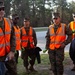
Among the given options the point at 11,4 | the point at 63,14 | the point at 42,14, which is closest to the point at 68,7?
the point at 63,14

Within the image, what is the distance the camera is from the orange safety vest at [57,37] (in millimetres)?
6719

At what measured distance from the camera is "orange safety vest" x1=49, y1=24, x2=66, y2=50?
6.72m

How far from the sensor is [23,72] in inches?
330

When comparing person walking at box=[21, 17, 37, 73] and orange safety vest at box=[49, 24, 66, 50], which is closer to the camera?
orange safety vest at box=[49, 24, 66, 50]

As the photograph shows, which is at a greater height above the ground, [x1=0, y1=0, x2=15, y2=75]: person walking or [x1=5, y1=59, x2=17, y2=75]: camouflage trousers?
[x1=0, y1=0, x2=15, y2=75]: person walking

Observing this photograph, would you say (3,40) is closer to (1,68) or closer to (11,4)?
(1,68)

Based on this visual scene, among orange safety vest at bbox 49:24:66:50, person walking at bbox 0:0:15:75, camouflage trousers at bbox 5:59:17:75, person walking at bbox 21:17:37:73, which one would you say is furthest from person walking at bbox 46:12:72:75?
person walking at bbox 0:0:15:75

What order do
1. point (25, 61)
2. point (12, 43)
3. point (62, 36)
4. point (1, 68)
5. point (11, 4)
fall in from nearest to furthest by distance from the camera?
point (1, 68) → point (12, 43) → point (62, 36) → point (25, 61) → point (11, 4)

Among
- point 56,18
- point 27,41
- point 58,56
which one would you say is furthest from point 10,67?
point 27,41

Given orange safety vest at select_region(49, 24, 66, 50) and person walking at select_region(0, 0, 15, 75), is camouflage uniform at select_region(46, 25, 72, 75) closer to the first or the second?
orange safety vest at select_region(49, 24, 66, 50)

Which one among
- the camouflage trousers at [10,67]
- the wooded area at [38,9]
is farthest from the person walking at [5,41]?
the wooded area at [38,9]

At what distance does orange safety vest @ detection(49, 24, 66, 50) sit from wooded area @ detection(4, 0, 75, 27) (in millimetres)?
40295

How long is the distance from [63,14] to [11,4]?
17597mm

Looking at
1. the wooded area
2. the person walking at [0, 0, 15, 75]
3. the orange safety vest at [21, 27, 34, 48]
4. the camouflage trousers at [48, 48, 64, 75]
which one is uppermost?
the person walking at [0, 0, 15, 75]
